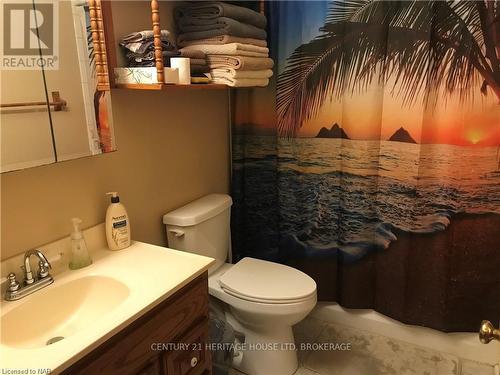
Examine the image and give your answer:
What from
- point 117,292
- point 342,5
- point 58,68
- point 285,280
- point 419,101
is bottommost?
point 285,280

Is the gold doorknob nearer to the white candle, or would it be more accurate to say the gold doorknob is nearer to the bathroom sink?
the bathroom sink

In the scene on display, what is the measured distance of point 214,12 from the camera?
166 cm

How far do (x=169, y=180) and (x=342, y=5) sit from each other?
3.71 ft

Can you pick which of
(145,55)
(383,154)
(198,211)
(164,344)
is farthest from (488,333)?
(145,55)

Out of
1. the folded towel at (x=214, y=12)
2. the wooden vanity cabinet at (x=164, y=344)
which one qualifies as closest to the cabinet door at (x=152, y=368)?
the wooden vanity cabinet at (x=164, y=344)

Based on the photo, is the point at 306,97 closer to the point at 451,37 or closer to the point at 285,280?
the point at 451,37

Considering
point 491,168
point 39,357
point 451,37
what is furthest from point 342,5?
point 39,357

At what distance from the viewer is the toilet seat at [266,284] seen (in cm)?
165

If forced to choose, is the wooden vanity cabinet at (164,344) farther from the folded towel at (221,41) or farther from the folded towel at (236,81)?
the folded towel at (221,41)

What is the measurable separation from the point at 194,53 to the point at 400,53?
90 cm

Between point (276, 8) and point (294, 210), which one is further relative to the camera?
point (294, 210)

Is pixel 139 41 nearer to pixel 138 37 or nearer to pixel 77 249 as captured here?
pixel 138 37

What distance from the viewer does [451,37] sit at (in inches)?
64.4

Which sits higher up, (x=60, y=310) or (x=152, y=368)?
(x=60, y=310)
